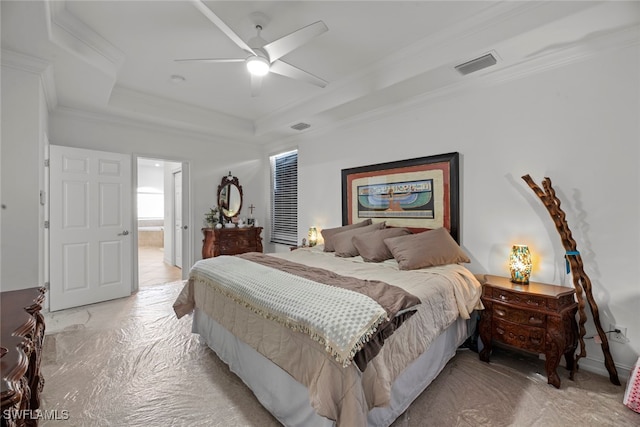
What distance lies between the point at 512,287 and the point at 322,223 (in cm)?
278

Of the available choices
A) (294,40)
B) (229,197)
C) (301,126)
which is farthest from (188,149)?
(294,40)

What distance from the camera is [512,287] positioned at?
2.30 meters

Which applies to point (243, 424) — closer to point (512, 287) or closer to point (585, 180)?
point (512, 287)

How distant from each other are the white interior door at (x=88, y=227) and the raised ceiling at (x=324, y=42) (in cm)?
74

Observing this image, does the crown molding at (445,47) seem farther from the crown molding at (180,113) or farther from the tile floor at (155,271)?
the tile floor at (155,271)

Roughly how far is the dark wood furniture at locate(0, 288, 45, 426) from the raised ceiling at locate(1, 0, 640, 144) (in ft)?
6.40

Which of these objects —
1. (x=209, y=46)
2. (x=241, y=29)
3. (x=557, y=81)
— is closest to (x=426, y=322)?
(x=557, y=81)

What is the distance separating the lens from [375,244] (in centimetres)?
305

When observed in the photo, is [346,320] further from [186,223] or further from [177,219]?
[177,219]

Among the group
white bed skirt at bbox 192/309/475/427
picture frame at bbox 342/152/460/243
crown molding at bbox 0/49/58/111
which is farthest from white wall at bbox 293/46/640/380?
crown molding at bbox 0/49/58/111

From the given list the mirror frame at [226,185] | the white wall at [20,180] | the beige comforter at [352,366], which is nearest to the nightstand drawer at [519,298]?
the beige comforter at [352,366]

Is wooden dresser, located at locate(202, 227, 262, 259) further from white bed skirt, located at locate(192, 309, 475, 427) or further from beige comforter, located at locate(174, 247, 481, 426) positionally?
white bed skirt, located at locate(192, 309, 475, 427)

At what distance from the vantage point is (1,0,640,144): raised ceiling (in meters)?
2.12

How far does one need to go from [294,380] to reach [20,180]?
9.65 ft
